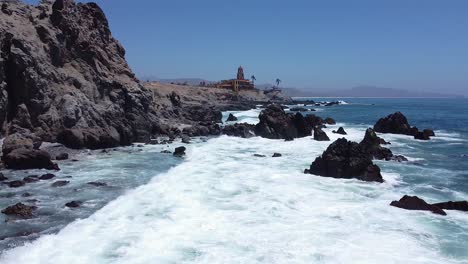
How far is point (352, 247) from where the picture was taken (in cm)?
1731

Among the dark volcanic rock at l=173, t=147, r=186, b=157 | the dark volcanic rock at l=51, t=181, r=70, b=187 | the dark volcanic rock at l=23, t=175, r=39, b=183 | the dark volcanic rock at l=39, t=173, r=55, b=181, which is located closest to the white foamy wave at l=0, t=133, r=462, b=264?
the dark volcanic rock at l=51, t=181, r=70, b=187

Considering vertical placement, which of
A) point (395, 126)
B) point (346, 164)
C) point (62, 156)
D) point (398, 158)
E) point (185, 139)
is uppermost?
point (346, 164)

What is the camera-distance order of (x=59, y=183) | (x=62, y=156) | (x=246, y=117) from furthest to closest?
(x=246, y=117)
(x=62, y=156)
(x=59, y=183)

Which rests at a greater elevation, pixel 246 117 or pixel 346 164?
pixel 346 164

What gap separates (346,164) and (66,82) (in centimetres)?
2795

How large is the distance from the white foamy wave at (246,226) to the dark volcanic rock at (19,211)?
261 centimetres

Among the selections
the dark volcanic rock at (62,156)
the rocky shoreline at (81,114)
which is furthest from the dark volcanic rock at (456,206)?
the dark volcanic rock at (62,156)

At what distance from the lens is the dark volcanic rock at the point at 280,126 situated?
54.3 m

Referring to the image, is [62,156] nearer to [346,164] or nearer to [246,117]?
[346,164]

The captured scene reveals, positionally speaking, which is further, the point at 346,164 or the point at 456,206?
the point at 346,164

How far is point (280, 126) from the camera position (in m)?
54.6

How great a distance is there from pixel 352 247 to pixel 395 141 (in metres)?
38.1

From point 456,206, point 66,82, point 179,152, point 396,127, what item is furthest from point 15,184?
point 396,127

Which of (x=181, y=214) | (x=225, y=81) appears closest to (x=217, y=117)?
(x=181, y=214)
